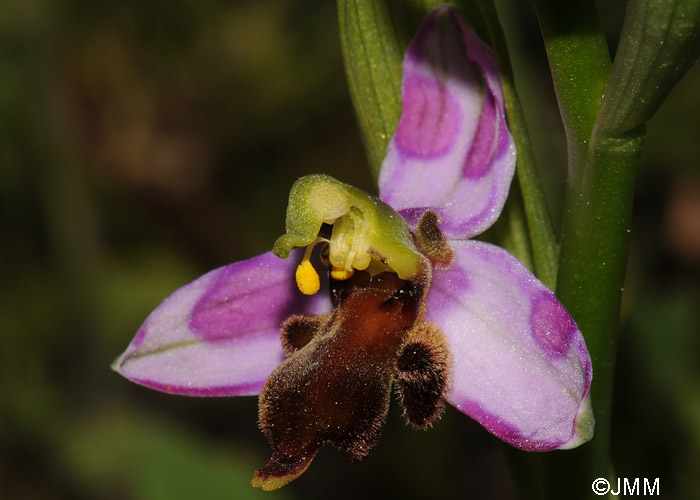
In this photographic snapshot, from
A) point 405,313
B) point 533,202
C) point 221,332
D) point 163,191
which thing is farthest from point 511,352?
point 163,191

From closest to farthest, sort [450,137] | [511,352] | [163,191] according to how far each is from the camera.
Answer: [511,352] → [450,137] → [163,191]

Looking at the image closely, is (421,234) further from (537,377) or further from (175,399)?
(175,399)

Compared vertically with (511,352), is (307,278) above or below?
above

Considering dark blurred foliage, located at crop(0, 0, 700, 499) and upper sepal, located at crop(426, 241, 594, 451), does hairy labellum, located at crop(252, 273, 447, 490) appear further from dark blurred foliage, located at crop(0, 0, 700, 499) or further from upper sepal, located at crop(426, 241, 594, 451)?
dark blurred foliage, located at crop(0, 0, 700, 499)

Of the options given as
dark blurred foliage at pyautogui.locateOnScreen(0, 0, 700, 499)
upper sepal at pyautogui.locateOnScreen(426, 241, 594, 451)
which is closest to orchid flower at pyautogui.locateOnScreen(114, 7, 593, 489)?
upper sepal at pyautogui.locateOnScreen(426, 241, 594, 451)

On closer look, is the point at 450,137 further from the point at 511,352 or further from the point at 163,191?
the point at 163,191

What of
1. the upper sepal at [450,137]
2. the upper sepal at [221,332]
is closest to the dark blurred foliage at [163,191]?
the upper sepal at [450,137]
